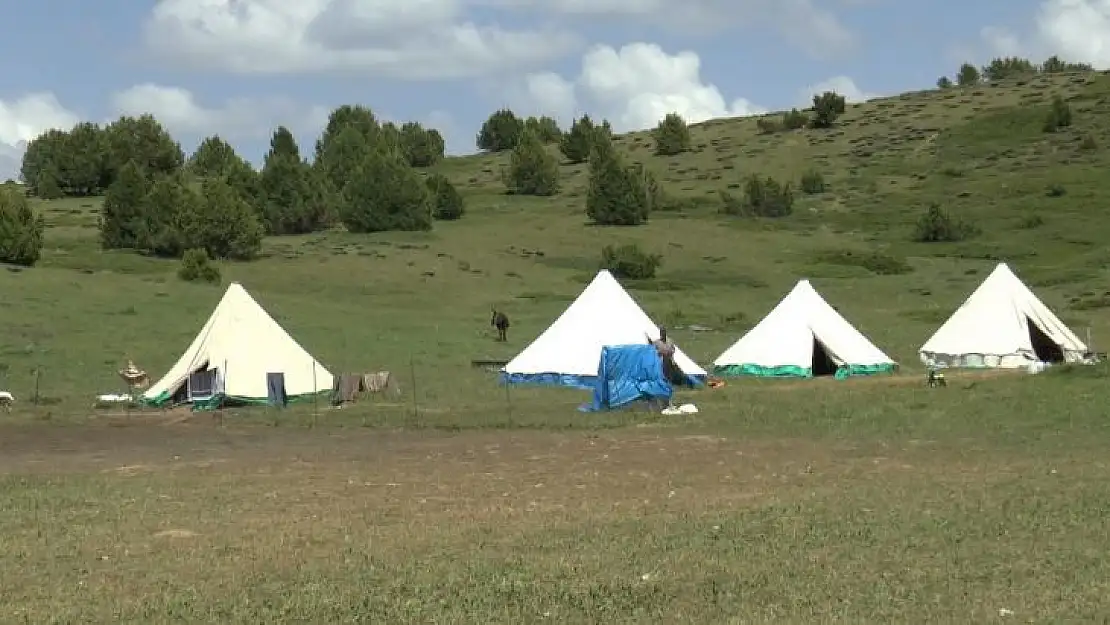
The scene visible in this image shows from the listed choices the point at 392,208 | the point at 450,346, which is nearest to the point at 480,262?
the point at 392,208

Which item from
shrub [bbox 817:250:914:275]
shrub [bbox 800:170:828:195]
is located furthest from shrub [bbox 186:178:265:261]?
shrub [bbox 800:170:828:195]

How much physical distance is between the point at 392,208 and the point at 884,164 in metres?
42.9

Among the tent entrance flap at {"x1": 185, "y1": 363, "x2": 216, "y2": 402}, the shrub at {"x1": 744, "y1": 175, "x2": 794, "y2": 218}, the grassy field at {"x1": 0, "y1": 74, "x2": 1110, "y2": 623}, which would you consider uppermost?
the shrub at {"x1": 744, "y1": 175, "x2": 794, "y2": 218}

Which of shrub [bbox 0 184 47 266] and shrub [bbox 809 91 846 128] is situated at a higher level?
shrub [bbox 809 91 846 128]

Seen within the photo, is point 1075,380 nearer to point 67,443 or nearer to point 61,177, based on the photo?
point 67,443

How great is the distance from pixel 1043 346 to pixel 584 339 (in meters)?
12.7

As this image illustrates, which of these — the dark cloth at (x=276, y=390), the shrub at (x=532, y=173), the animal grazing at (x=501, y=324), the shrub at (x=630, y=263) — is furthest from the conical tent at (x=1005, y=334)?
the shrub at (x=532, y=173)

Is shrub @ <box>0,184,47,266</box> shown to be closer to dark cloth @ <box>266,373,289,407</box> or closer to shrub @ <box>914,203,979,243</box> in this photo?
dark cloth @ <box>266,373,289,407</box>

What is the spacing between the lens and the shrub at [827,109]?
126438 mm

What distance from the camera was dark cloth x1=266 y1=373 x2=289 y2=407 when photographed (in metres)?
32.1

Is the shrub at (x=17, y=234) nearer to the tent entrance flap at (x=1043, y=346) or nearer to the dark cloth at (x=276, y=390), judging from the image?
the dark cloth at (x=276, y=390)

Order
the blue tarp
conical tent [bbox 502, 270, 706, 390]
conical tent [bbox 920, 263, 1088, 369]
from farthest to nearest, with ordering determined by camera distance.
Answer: conical tent [bbox 920, 263, 1088, 369] → conical tent [bbox 502, 270, 706, 390] → the blue tarp

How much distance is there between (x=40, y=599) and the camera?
11.5 meters

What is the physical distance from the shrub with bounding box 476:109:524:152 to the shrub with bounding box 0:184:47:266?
90.0m
